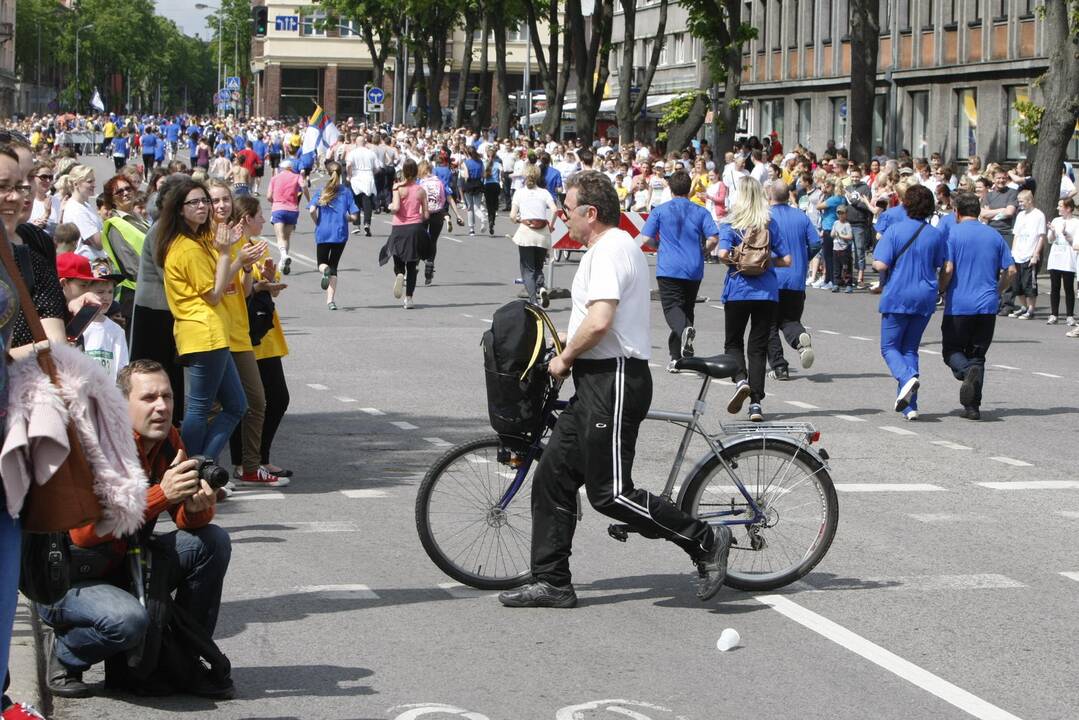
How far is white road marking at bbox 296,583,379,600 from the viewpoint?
7.65 m

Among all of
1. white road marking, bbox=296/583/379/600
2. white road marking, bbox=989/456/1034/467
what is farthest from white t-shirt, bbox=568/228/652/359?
white road marking, bbox=989/456/1034/467

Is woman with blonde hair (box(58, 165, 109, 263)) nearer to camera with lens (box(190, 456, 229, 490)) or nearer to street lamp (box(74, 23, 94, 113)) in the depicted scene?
camera with lens (box(190, 456, 229, 490))

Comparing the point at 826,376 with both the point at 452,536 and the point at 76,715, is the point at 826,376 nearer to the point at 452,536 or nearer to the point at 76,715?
the point at 452,536

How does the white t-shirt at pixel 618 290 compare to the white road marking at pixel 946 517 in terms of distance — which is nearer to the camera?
the white t-shirt at pixel 618 290

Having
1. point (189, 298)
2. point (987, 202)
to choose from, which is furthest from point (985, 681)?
point (987, 202)

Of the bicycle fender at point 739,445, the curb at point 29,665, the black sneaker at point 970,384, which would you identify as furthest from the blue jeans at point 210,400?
the black sneaker at point 970,384

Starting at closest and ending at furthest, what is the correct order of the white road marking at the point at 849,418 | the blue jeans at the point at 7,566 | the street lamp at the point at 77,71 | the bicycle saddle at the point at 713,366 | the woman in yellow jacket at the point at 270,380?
the blue jeans at the point at 7,566 → the bicycle saddle at the point at 713,366 → the woman in yellow jacket at the point at 270,380 → the white road marking at the point at 849,418 → the street lamp at the point at 77,71

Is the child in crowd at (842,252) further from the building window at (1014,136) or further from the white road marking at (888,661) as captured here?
the white road marking at (888,661)

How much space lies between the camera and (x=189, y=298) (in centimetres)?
917

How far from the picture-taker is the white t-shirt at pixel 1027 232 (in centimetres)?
2389

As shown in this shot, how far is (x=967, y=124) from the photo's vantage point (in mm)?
48719

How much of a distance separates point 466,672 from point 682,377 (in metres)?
10.1

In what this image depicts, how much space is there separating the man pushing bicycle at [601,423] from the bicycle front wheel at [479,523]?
0.97ft

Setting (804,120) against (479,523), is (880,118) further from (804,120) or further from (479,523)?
(479,523)
